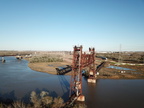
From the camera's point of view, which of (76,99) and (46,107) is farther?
(76,99)

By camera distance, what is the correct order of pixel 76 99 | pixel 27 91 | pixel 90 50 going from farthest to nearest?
1. pixel 90 50
2. pixel 27 91
3. pixel 76 99

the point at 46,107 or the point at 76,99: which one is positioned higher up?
the point at 46,107

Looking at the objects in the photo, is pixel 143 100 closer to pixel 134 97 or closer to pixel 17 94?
pixel 134 97

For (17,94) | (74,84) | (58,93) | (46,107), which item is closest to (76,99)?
(74,84)

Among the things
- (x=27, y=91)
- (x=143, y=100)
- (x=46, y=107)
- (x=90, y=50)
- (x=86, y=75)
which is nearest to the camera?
(x=46, y=107)

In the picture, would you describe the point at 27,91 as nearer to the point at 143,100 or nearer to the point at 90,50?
the point at 90,50

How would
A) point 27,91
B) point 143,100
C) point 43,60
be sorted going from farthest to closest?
point 43,60, point 27,91, point 143,100

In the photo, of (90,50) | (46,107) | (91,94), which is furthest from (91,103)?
(90,50)

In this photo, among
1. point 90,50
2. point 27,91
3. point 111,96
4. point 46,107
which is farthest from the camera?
point 90,50

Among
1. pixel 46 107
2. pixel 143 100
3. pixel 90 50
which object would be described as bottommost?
pixel 143 100
